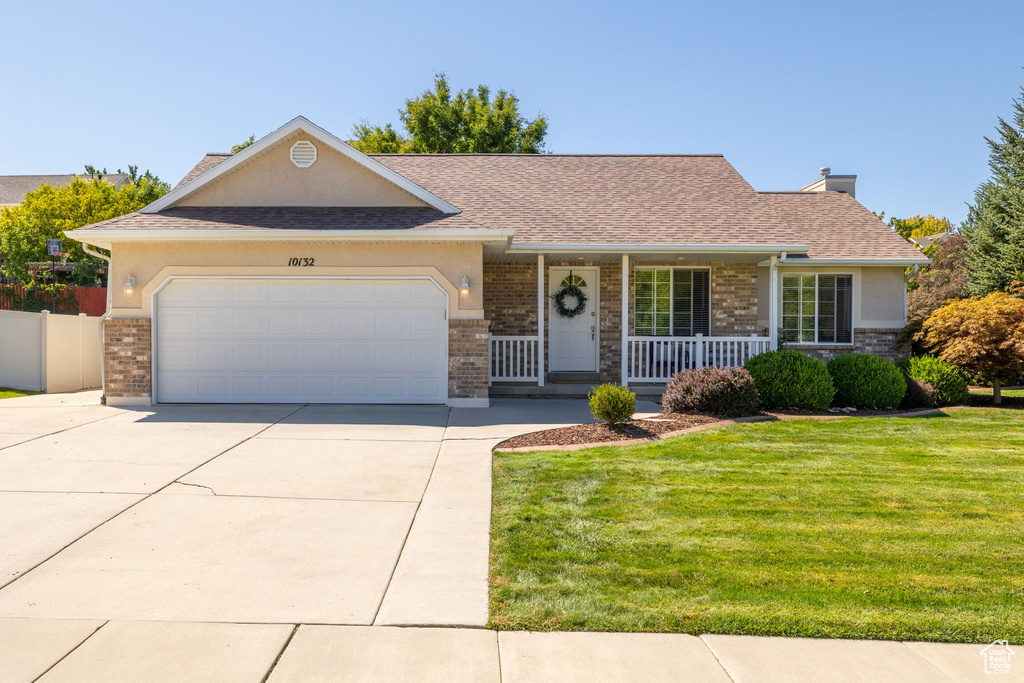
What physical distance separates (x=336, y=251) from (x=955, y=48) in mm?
15379

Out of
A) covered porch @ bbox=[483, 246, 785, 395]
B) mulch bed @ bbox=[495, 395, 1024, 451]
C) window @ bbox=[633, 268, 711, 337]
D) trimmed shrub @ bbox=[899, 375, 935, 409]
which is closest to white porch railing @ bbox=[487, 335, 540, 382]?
covered porch @ bbox=[483, 246, 785, 395]

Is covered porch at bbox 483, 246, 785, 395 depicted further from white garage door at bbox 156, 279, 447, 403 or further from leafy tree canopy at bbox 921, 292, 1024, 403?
leafy tree canopy at bbox 921, 292, 1024, 403

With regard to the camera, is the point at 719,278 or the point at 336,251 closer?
the point at 336,251

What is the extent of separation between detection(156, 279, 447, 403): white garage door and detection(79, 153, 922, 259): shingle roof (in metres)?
1.19

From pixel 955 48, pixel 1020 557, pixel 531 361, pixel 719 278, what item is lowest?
pixel 1020 557

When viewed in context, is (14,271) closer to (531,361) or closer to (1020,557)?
(531,361)

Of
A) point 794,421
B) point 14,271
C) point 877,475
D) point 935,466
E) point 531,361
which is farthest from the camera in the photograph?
point 14,271

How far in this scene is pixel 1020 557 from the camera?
453cm

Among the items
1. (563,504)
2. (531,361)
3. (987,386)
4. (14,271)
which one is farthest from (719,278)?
(14,271)

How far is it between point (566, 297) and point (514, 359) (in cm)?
196

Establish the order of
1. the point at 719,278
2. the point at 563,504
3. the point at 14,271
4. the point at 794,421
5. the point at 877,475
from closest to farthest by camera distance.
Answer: the point at 563,504 → the point at 877,475 → the point at 794,421 → the point at 719,278 → the point at 14,271

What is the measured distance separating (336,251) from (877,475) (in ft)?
29.6

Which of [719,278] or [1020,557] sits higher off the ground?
[719,278]

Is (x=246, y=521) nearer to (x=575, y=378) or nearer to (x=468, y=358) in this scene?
(x=468, y=358)
